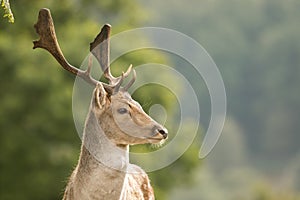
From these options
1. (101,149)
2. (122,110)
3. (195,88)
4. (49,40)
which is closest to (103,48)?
(49,40)

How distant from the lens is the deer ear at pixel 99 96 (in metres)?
10.6

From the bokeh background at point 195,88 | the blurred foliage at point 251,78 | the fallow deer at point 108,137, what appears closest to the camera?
the fallow deer at point 108,137

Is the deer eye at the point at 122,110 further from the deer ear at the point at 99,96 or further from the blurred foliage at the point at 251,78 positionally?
the blurred foliage at the point at 251,78

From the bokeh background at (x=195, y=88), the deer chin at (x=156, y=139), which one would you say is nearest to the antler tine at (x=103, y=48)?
the deer chin at (x=156, y=139)

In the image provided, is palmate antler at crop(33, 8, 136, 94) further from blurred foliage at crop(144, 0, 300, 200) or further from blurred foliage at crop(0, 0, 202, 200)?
blurred foliage at crop(144, 0, 300, 200)

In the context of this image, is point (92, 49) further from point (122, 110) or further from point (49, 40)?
point (122, 110)

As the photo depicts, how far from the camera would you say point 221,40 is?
12238 centimetres

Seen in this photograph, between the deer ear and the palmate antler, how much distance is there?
0.34 ft

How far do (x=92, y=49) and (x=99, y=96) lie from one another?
0.80 m

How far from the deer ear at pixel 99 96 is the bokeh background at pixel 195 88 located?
3.82 m

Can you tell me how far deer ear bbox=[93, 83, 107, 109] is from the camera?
419 inches

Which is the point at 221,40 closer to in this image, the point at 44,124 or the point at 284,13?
the point at 284,13

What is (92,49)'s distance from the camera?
11.4 metres

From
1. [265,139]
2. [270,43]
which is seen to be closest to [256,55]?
[270,43]
